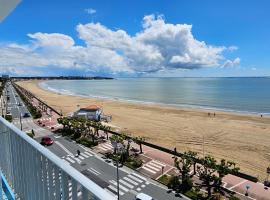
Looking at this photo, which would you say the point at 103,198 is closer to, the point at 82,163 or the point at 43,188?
the point at 43,188

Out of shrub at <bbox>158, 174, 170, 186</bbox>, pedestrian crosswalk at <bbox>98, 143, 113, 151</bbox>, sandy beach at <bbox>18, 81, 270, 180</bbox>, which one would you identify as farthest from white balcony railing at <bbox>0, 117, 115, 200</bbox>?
pedestrian crosswalk at <bbox>98, 143, 113, 151</bbox>

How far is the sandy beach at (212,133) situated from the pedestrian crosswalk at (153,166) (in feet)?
26.5

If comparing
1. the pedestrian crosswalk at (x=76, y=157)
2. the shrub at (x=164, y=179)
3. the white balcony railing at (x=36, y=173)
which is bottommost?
the shrub at (x=164, y=179)

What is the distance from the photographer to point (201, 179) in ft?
78.2

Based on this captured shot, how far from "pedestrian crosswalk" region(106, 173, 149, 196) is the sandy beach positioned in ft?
39.7

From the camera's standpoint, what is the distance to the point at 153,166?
88.7ft

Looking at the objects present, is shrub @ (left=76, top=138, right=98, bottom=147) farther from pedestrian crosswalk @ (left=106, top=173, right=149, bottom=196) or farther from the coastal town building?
the coastal town building

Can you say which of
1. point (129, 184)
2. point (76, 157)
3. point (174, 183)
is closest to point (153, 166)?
point (174, 183)

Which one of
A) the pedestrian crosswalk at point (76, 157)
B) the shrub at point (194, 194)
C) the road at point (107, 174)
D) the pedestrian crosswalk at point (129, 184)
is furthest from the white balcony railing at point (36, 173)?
the pedestrian crosswalk at point (76, 157)

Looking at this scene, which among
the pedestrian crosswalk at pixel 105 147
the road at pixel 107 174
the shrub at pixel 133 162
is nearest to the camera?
the road at pixel 107 174

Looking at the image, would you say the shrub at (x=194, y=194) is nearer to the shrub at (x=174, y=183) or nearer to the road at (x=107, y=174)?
the road at (x=107, y=174)

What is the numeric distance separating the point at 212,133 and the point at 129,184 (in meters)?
25.6

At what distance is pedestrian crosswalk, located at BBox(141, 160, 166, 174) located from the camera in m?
25.8

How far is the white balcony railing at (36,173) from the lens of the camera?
204cm
